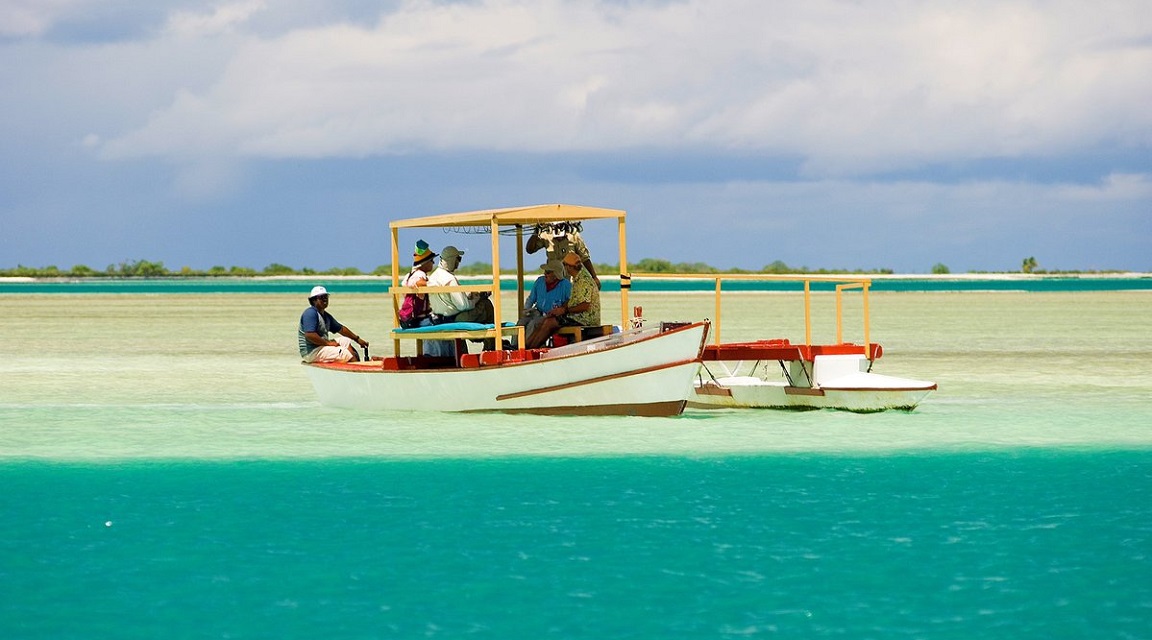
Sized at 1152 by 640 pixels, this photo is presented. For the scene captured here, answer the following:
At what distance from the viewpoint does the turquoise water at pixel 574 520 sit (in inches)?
337

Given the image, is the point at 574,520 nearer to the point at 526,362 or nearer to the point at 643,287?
the point at 526,362

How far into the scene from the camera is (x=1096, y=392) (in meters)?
19.8

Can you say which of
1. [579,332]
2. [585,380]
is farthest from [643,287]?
[585,380]

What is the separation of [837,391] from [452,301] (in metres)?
4.62

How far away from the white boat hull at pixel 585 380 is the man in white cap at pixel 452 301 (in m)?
0.77

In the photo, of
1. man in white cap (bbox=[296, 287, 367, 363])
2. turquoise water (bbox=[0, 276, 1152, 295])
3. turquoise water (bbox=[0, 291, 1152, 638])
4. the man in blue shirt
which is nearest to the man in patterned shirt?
the man in blue shirt

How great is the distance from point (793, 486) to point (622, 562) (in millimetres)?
2966

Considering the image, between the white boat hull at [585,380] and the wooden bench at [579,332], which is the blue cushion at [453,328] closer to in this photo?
the white boat hull at [585,380]

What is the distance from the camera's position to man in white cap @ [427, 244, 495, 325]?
1681cm

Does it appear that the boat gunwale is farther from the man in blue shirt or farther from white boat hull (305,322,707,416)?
the man in blue shirt

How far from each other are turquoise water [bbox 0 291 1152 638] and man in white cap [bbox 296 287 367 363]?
0.74 metres

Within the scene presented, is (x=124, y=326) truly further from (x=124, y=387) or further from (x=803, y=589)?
(x=803, y=589)

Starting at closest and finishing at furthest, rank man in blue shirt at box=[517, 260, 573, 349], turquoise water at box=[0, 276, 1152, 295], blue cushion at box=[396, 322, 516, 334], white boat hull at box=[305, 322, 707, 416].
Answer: white boat hull at box=[305, 322, 707, 416] < blue cushion at box=[396, 322, 516, 334] < man in blue shirt at box=[517, 260, 573, 349] < turquoise water at box=[0, 276, 1152, 295]

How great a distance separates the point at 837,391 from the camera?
56.6ft
